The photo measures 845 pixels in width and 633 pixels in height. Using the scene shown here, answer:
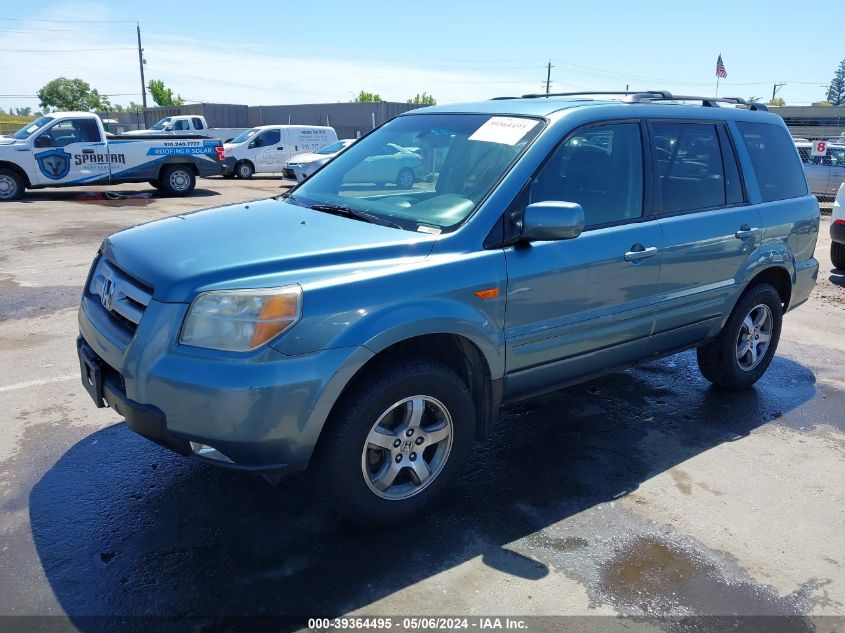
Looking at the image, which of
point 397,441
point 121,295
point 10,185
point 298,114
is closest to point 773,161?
point 397,441

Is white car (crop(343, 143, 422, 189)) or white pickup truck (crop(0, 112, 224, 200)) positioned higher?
white car (crop(343, 143, 422, 189))

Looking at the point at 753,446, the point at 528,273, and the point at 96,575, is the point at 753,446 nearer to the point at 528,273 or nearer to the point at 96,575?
the point at 528,273

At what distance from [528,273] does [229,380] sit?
1.54 meters

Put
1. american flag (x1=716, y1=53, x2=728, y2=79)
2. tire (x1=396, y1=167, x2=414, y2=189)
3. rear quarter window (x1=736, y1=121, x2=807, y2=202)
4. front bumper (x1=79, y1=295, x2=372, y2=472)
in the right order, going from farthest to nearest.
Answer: american flag (x1=716, y1=53, x2=728, y2=79)
rear quarter window (x1=736, y1=121, x2=807, y2=202)
tire (x1=396, y1=167, x2=414, y2=189)
front bumper (x1=79, y1=295, x2=372, y2=472)

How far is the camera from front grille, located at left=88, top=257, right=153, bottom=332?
2974 mm

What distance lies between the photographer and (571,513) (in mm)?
3475

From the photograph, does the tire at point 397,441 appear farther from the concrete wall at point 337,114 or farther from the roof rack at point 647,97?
the concrete wall at point 337,114

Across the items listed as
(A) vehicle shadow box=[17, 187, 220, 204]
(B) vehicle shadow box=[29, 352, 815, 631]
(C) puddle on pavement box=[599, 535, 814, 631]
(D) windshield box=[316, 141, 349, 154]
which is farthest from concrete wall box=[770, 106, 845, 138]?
(C) puddle on pavement box=[599, 535, 814, 631]

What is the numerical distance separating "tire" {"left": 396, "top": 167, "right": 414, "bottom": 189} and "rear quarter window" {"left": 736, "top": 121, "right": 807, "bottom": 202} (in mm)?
2422

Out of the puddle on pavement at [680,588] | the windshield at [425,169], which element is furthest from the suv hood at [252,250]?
the puddle on pavement at [680,588]

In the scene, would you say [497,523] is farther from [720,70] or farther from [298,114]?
[298,114]

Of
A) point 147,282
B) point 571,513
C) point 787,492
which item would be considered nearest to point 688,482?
point 787,492

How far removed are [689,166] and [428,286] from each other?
225cm

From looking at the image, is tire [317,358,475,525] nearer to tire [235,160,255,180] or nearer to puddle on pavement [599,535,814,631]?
puddle on pavement [599,535,814,631]
